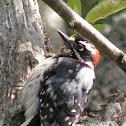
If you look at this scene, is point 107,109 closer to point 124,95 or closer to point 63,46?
point 124,95

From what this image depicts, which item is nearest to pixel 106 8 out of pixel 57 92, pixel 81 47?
pixel 81 47

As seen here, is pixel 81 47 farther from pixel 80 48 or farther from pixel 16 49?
pixel 16 49

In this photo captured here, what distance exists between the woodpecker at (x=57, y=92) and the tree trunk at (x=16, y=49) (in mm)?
96

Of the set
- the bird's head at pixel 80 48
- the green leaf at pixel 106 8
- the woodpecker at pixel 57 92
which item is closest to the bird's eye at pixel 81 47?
the bird's head at pixel 80 48

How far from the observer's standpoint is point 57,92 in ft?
5.11

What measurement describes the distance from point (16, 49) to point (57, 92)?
57 cm

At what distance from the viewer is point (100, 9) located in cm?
184

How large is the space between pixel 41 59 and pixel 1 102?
532 millimetres

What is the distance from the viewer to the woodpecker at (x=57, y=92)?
1.52 meters

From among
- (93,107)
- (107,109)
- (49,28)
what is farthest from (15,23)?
(93,107)

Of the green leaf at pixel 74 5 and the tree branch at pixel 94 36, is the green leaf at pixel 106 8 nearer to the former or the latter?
the green leaf at pixel 74 5

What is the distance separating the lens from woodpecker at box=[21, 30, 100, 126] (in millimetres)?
1519

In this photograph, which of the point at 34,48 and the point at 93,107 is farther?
the point at 93,107

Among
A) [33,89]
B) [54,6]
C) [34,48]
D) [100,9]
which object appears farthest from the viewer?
[34,48]
